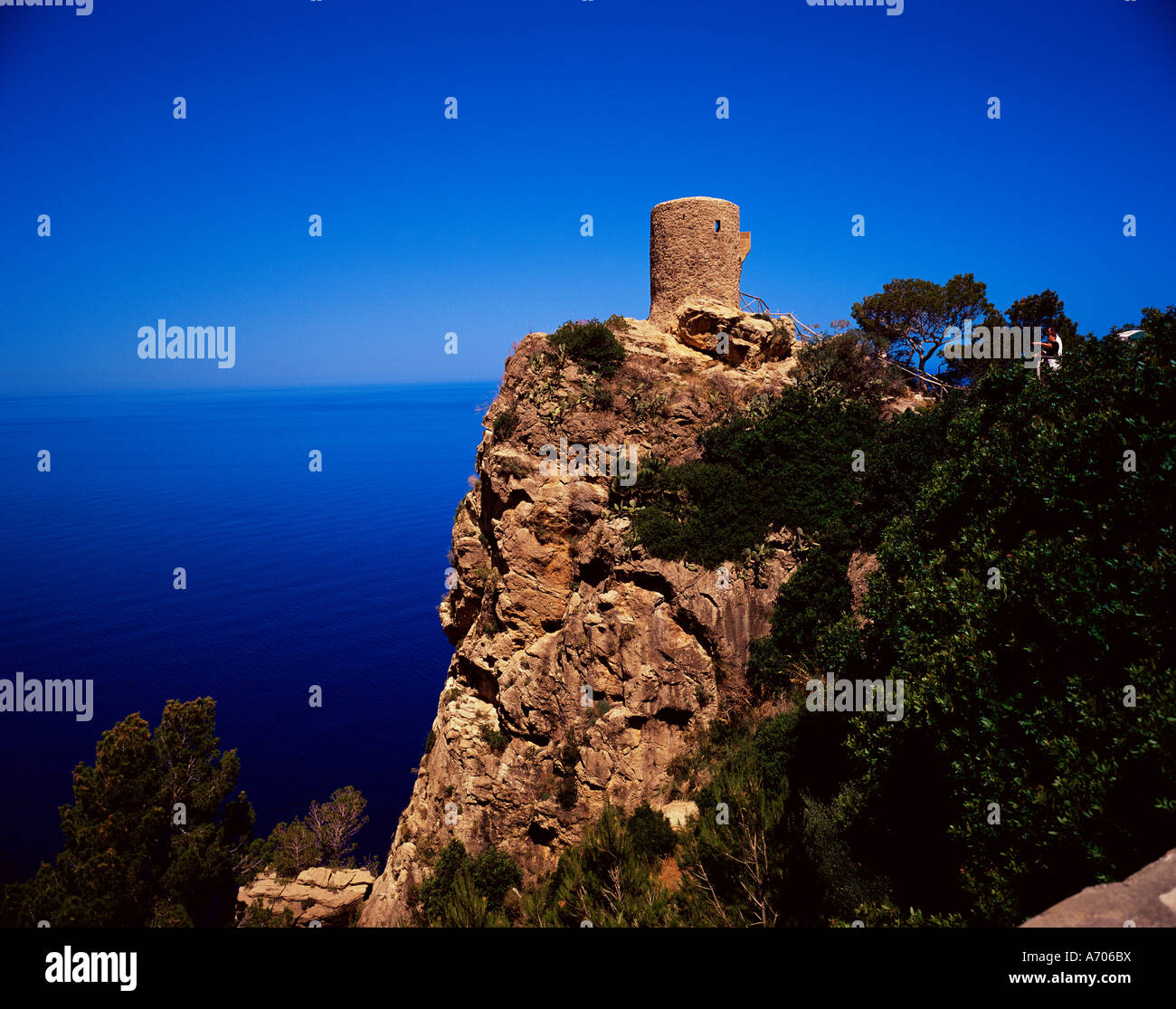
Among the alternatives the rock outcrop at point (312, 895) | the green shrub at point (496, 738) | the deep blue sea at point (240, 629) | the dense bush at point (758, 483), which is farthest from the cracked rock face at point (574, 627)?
the rock outcrop at point (312, 895)

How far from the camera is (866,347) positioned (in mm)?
21984

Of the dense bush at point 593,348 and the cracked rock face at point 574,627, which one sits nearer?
the cracked rock face at point 574,627

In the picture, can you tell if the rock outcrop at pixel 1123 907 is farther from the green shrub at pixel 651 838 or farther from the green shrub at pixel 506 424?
the green shrub at pixel 506 424

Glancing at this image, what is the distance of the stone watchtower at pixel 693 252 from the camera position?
2178 cm

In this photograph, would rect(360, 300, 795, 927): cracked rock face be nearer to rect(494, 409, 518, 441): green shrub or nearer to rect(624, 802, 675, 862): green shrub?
rect(494, 409, 518, 441): green shrub

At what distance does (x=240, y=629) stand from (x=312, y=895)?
188 feet

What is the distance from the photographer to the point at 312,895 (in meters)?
22.8

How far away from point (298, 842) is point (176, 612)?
5908 cm

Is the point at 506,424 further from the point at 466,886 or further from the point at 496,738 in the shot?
the point at 466,886

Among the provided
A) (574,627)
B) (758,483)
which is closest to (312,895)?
(574,627)

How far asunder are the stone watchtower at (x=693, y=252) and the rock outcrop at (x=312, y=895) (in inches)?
Answer: 895

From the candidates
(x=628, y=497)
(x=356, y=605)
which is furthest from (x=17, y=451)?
(x=628, y=497)
